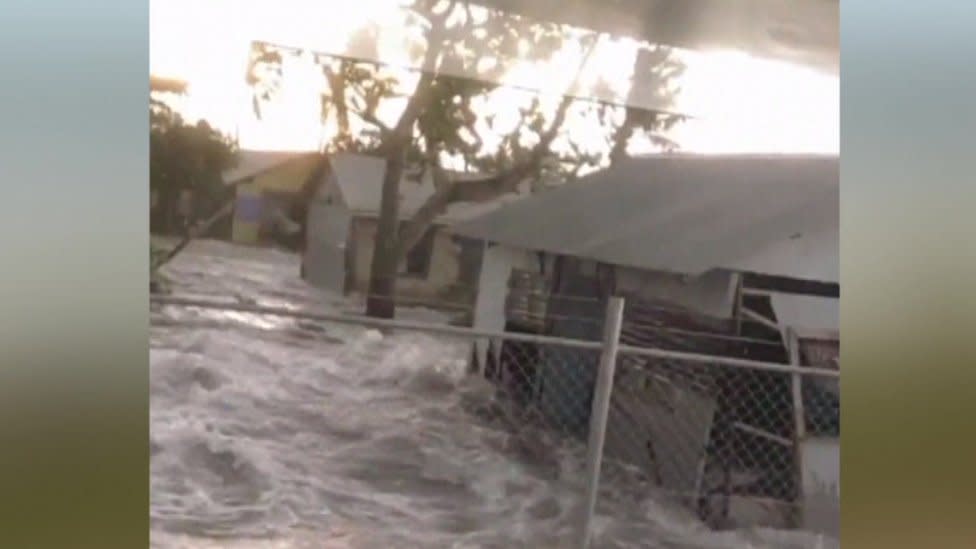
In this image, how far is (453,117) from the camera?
145cm

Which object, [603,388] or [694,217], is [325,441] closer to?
[603,388]

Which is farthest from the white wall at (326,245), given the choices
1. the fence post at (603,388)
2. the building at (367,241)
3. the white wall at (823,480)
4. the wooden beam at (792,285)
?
the white wall at (823,480)

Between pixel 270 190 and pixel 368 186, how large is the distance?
13cm

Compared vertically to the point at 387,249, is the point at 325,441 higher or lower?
lower

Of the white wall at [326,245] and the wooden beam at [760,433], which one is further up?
the white wall at [326,245]

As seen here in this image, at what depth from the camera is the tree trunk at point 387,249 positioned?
1.42m

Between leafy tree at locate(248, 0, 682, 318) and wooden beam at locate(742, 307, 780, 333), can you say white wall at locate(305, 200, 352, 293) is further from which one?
wooden beam at locate(742, 307, 780, 333)

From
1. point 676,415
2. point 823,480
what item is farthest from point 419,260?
point 823,480

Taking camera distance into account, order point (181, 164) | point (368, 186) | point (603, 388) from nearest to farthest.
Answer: point (181, 164), point (368, 186), point (603, 388)

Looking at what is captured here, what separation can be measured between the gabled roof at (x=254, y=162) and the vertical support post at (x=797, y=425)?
0.78 meters

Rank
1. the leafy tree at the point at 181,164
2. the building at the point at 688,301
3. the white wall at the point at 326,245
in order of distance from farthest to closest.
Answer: the building at the point at 688,301 < the white wall at the point at 326,245 < the leafy tree at the point at 181,164

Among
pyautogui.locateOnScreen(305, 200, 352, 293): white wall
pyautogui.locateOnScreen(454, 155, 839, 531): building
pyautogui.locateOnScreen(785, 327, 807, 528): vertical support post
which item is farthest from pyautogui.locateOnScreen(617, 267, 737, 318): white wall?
pyautogui.locateOnScreen(305, 200, 352, 293): white wall

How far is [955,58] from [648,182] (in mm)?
493

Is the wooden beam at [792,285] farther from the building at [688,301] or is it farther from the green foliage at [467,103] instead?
the green foliage at [467,103]
